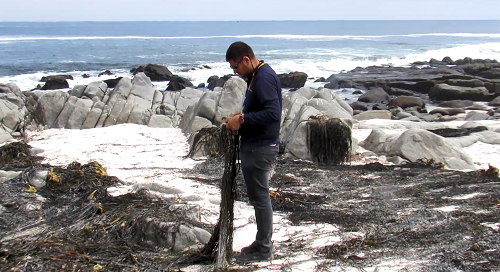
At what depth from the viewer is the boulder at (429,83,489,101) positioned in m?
24.5

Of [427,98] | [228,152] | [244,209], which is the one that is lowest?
[427,98]

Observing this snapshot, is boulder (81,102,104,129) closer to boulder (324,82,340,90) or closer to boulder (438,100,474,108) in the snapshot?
boulder (438,100,474,108)

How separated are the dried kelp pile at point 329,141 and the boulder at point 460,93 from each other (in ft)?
59.2

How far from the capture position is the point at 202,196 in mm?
6195

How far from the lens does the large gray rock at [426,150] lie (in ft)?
29.2

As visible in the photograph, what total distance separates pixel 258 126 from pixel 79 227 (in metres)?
2.15

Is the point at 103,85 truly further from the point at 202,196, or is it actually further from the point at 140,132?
the point at 202,196

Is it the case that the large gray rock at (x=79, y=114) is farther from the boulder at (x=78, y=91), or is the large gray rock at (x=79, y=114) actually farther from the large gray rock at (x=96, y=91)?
the boulder at (x=78, y=91)

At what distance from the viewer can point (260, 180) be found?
13.4 feet

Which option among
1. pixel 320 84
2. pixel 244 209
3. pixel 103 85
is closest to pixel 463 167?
pixel 244 209

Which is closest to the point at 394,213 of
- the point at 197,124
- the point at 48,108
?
the point at 197,124

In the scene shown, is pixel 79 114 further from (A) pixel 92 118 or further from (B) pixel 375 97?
(B) pixel 375 97

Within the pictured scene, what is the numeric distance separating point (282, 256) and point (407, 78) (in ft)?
98.0

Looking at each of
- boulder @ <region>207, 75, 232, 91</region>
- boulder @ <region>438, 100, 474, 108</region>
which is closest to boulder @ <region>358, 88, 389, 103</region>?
boulder @ <region>438, 100, 474, 108</region>
